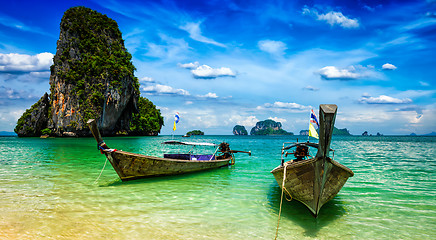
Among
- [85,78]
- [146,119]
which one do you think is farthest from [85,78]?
[146,119]

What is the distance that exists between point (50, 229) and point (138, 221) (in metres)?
1.80

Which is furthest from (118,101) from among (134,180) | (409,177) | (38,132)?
(409,177)

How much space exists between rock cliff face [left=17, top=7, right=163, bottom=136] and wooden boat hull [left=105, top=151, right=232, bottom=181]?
5110 centimetres

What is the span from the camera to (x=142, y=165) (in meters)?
10.4

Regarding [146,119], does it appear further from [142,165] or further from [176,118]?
[142,165]

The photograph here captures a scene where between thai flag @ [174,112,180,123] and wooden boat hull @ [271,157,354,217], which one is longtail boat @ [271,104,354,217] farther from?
thai flag @ [174,112,180,123]

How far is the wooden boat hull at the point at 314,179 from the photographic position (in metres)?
5.60

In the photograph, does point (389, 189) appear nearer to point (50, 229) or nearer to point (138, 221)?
point (138, 221)

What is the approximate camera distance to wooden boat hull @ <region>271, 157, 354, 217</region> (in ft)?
18.4

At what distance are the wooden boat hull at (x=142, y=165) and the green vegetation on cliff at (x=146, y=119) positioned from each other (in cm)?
6920

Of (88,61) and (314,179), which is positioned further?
(88,61)

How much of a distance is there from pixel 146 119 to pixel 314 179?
282 feet

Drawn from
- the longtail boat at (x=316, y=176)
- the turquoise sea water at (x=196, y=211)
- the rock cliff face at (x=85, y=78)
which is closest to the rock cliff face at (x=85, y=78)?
the rock cliff face at (x=85, y=78)

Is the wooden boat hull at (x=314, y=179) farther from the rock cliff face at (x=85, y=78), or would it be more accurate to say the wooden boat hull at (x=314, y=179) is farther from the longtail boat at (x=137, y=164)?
the rock cliff face at (x=85, y=78)
